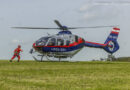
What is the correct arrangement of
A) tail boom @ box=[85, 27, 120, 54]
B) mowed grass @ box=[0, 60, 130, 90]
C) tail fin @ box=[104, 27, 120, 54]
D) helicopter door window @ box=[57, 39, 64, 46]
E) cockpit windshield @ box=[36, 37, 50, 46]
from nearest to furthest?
mowed grass @ box=[0, 60, 130, 90] < cockpit windshield @ box=[36, 37, 50, 46] < helicopter door window @ box=[57, 39, 64, 46] < tail boom @ box=[85, 27, 120, 54] < tail fin @ box=[104, 27, 120, 54]

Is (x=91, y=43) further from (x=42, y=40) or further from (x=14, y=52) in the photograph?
(x=14, y=52)

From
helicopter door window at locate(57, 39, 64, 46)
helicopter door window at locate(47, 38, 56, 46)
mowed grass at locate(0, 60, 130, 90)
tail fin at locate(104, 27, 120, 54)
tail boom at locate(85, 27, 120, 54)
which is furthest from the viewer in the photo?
tail fin at locate(104, 27, 120, 54)

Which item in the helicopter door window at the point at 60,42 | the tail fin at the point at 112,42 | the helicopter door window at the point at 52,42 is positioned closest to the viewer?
the helicopter door window at the point at 52,42

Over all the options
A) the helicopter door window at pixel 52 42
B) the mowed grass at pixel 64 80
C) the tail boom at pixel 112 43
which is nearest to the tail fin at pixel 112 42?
the tail boom at pixel 112 43

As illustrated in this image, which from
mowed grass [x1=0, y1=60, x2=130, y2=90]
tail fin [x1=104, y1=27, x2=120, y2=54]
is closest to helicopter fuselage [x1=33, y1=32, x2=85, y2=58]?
tail fin [x1=104, y1=27, x2=120, y2=54]

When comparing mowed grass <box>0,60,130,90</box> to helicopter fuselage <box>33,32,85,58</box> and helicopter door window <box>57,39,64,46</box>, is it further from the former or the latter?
helicopter door window <box>57,39,64,46</box>

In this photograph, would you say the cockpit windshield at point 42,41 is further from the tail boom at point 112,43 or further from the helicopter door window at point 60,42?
the tail boom at point 112,43

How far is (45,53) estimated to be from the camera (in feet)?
122

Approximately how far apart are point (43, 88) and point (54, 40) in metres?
27.4

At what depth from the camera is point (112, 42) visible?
46.5 metres

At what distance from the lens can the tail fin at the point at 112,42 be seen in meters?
44.7

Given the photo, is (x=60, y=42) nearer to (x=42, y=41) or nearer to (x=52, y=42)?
(x=52, y=42)

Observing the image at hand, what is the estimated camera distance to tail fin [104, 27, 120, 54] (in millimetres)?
44669

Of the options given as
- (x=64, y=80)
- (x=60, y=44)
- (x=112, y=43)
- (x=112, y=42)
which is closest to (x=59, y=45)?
(x=60, y=44)
